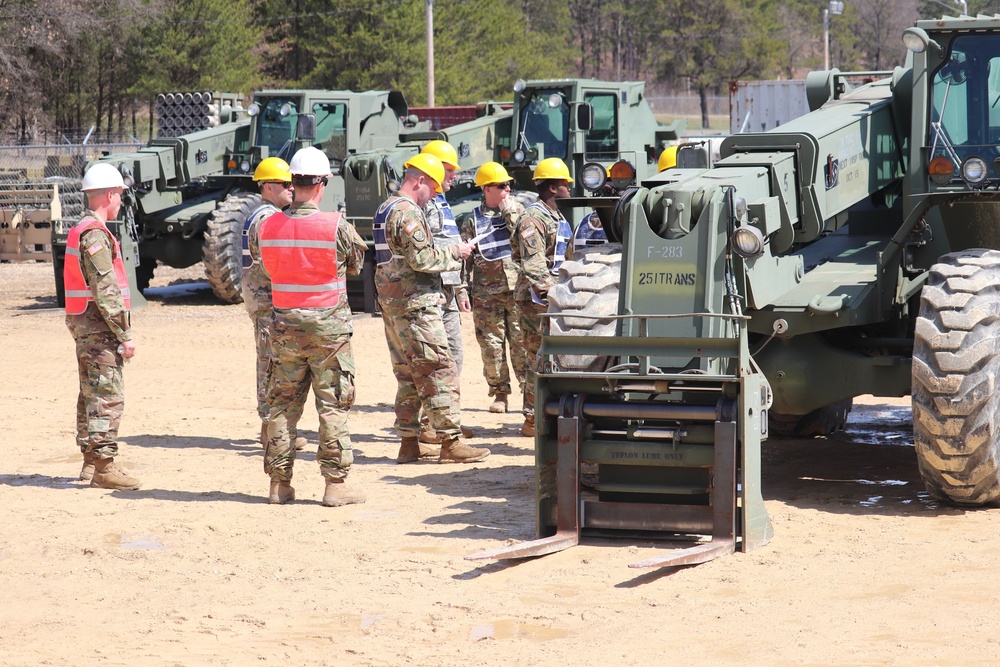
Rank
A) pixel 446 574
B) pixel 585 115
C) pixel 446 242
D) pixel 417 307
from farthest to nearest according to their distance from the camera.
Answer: pixel 585 115, pixel 446 242, pixel 417 307, pixel 446 574

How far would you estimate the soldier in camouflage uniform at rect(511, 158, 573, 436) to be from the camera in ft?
31.6

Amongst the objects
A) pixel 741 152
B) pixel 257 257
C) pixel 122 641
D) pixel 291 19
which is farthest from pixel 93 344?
pixel 291 19

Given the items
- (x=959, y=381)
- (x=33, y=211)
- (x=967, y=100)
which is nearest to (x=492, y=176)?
(x=967, y=100)

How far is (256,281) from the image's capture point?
29.5 ft

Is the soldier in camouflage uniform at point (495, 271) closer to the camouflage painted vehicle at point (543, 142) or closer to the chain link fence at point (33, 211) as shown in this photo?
the camouflage painted vehicle at point (543, 142)

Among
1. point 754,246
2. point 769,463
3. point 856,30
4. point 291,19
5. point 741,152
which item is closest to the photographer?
point 754,246

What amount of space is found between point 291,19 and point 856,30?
37328 millimetres

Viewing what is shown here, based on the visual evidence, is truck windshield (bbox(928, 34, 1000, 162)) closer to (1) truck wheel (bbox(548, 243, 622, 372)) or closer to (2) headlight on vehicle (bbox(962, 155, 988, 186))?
(2) headlight on vehicle (bbox(962, 155, 988, 186))

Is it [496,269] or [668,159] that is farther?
[668,159]

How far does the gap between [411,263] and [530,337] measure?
1505mm

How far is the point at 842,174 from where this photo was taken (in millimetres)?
7715

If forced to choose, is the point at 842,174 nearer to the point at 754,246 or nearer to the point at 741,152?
the point at 741,152

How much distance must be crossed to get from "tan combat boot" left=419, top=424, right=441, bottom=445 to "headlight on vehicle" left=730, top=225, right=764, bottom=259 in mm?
3613

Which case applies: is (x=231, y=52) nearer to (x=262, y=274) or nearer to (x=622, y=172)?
(x=262, y=274)
